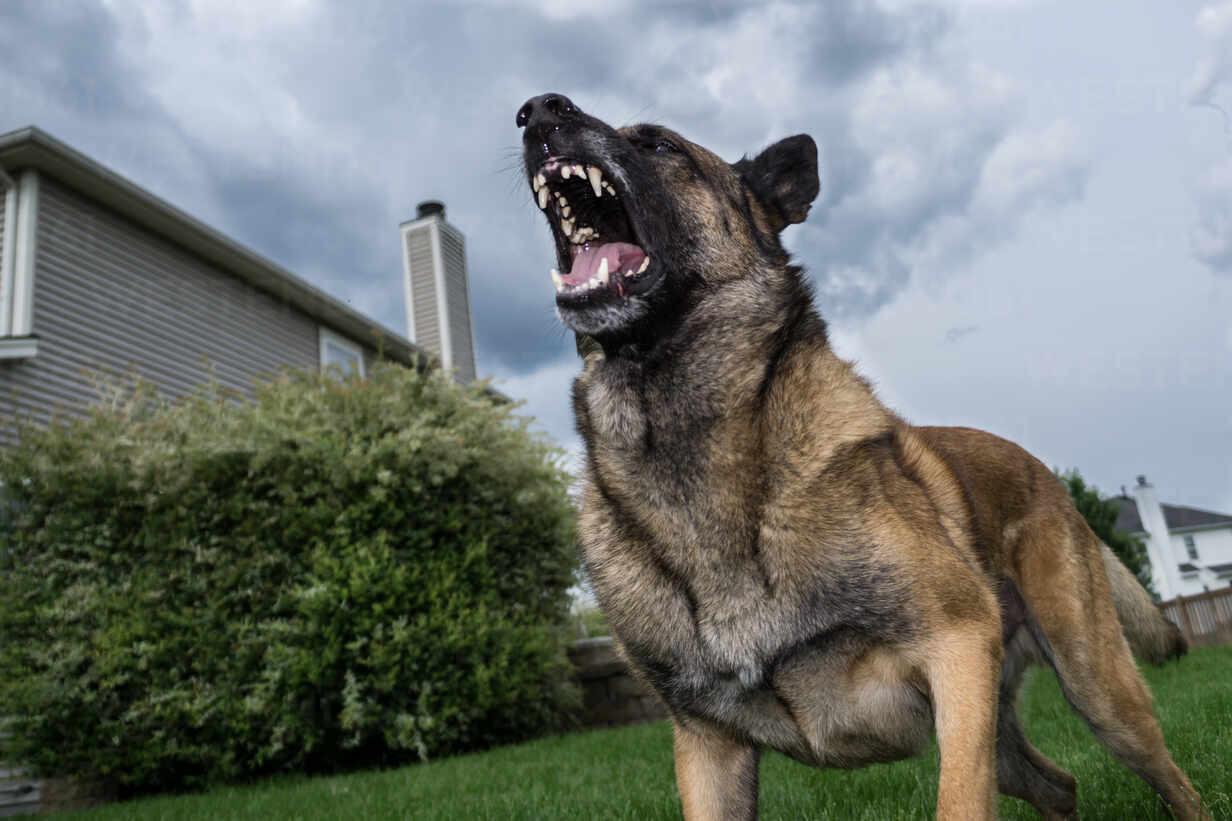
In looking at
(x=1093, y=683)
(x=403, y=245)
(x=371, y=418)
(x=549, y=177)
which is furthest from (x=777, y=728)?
(x=403, y=245)

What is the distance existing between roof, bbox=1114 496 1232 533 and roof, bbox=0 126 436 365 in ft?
Answer: 120

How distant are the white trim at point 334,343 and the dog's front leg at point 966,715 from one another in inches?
592

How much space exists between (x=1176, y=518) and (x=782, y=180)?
49790 millimetres

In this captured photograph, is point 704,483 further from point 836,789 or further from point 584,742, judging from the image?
point 584,742

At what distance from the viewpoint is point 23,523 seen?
299 inches

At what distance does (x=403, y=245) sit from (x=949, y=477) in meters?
19.8

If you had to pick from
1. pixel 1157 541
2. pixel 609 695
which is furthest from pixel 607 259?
pixel 1157 541

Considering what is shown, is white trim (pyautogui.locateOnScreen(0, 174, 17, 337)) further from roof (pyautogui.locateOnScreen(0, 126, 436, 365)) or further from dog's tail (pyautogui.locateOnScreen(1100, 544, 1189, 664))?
dog's tail (pyautogui.locateOnScreen(1100, 544, 1189, 664))

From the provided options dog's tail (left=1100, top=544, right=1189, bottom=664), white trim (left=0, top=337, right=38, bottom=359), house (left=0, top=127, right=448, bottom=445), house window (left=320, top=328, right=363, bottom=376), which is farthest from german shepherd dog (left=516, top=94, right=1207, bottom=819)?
house window (left=320, top=328, right=363, bottom=376)

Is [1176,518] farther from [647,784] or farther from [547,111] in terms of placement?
[547,111]

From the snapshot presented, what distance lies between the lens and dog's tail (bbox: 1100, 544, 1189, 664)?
350 centimetres

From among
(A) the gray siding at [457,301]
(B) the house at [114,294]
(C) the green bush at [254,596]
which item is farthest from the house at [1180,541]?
(C) the green bush at [254,596]

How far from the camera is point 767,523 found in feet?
7.50

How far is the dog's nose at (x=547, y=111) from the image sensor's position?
2553mm
